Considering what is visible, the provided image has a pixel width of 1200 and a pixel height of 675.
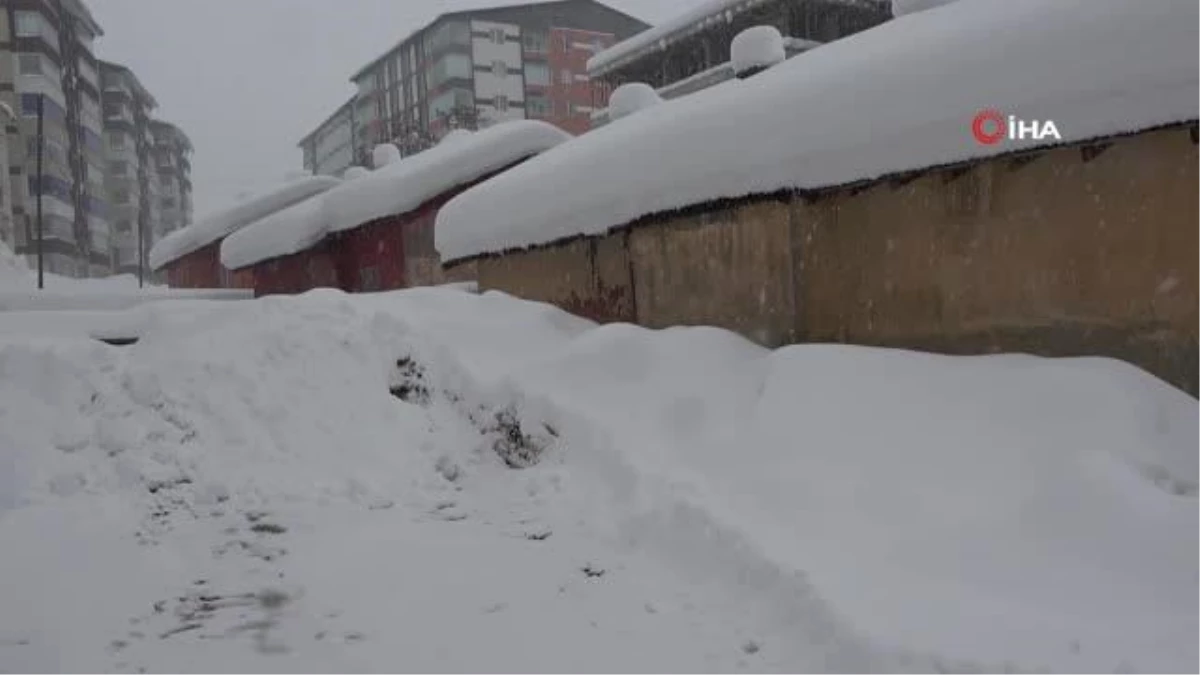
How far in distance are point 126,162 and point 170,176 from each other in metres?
13.4

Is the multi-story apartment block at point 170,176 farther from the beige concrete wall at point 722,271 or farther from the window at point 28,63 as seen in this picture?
the beige concrete wall at point 722,271

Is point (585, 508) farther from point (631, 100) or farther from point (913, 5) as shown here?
point (631, 100)

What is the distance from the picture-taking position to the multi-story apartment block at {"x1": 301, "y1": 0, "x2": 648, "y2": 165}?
51906mm

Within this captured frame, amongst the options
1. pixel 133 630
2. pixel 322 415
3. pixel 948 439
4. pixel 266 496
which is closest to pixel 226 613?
pixel 133 630

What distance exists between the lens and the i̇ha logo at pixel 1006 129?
4711mm

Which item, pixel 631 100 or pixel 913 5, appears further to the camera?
pixel 631 100

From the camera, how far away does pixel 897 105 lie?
534 centimetres

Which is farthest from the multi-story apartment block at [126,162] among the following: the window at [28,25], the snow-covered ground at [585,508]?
the snow-covered ground at [585,508]

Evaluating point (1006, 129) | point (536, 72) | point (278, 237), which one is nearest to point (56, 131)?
point (536, 72)

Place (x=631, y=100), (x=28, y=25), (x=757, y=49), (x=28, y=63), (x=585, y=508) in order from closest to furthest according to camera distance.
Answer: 1. (x=585, y=508)
2. (x=757, y=49)
3. (x=631, y=100)
4. (x=28, y=63)
5. (x=28, y=25)

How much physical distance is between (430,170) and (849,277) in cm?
975

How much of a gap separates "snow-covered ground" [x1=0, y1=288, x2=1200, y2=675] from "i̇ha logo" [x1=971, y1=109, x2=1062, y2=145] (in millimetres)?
1252

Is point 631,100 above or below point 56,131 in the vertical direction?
below

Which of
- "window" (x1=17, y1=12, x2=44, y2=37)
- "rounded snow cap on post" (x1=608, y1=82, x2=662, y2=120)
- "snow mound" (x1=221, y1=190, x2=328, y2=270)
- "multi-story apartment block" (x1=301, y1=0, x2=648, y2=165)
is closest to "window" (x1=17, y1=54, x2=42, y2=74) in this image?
"window" (x1=17, y1=12, x2=44, y2=37)
